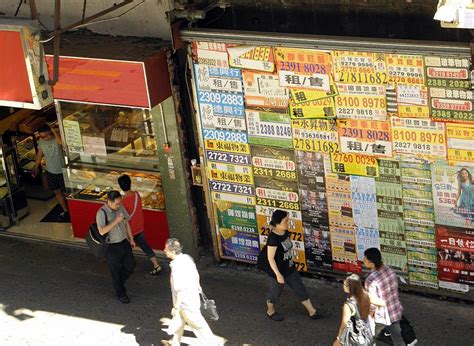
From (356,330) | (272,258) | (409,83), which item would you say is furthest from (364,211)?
(356,330)

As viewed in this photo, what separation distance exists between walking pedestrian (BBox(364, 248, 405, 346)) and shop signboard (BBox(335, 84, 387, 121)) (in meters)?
2.03

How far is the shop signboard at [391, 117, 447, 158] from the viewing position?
12328mm

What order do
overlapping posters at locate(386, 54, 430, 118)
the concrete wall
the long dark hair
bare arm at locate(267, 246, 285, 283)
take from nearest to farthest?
the long dark hair < overlapping posters at locate(386, 54, 430, 118) < bare arm at locate(267, 246, 285, 283) < the concrete wall

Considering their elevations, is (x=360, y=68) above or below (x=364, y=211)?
above

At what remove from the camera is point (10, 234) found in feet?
54.6

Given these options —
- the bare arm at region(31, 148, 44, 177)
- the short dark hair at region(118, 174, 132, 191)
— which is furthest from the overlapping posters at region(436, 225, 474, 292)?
the bare arm at region(31, 148, 44, 177)

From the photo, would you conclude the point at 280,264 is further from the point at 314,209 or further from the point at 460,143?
the point at 460,143

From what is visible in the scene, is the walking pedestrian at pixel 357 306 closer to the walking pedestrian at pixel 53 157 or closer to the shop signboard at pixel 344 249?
the shop signboard at pixel 344 249

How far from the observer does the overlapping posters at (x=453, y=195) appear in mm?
12383

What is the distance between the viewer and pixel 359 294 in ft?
36.0

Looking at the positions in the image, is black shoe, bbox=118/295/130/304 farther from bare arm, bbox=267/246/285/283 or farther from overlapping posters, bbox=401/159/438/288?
overlapping posters, bbox=401/159/438/288

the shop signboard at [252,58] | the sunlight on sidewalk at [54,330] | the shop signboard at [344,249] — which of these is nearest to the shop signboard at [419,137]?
the shop signboard at [344,249]

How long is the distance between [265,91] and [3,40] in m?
3.44

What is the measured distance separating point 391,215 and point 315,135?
137 centimetres
